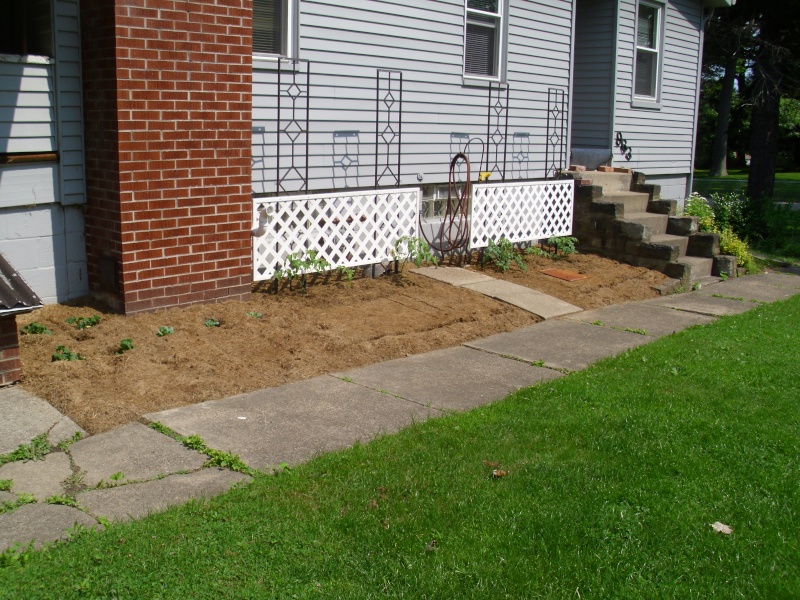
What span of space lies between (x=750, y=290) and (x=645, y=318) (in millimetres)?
2623

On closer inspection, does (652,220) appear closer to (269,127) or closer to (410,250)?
(410,250)

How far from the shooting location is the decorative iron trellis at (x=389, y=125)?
9.77m

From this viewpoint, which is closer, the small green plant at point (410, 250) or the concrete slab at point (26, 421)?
the concrete slab at point (26, 421)

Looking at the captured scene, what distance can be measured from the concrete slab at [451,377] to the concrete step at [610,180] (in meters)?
6.38

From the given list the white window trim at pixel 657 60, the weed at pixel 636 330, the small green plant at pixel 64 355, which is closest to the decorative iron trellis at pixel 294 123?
the small green plant at pixel 64 355

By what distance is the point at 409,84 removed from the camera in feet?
33.1

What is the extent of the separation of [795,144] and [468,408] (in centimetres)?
5092

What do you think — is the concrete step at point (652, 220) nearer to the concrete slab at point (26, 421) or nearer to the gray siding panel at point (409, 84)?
the gray siding panel at point (409, 84)

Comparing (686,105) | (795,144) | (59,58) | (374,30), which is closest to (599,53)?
(686,105)

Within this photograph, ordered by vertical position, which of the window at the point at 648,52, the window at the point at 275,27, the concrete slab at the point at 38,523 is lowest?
the concrete slab at the point at 38,523

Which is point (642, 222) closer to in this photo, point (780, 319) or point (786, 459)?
point (780, 319)

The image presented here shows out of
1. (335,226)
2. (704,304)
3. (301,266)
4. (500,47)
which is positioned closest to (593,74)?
(500,47)

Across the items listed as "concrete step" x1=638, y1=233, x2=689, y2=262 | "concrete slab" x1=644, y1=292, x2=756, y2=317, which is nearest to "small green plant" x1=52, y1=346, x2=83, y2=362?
"concrete slab" x1=644, y1=292, x2=756, y2=317

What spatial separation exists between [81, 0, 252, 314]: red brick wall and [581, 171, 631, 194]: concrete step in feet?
21.4
